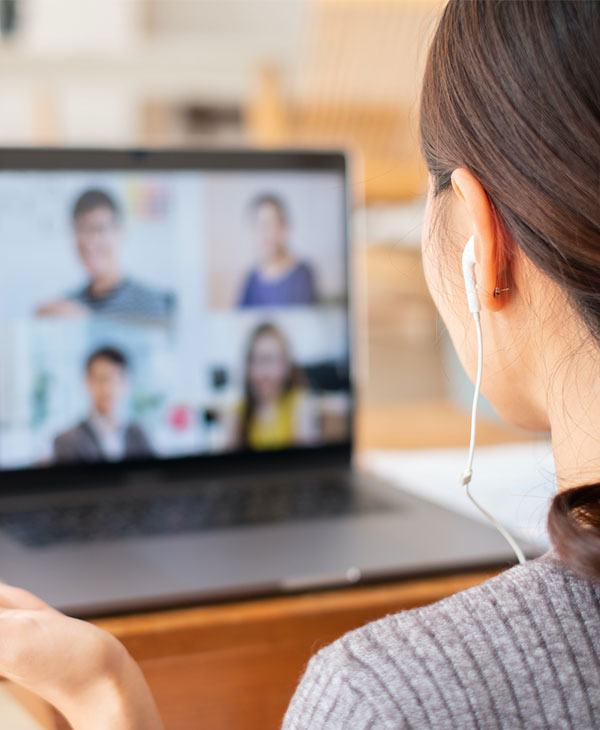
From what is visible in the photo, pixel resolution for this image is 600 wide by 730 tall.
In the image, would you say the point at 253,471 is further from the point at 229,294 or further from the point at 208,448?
the point at 229,294

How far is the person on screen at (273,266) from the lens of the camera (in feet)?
2.83

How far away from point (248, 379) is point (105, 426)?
150 millimetres

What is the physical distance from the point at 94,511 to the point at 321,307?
314mm

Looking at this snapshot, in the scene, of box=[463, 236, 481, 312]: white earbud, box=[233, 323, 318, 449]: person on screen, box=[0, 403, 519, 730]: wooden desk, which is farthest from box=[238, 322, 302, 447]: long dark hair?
box=[463, 236, 481, 312]: white earbud

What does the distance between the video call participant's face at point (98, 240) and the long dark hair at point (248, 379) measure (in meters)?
0.16

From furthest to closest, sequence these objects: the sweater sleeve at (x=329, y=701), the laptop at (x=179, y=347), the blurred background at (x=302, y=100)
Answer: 1. the blurred background at (x=302, y=100)
2. the laptop at (x=179, y=347)
3. the sweater sleeve at (x=329, y=701)

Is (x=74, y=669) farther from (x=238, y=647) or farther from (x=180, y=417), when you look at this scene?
(x=180, y=417)

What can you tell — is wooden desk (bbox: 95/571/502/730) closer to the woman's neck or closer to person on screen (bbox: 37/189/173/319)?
the woman's neck

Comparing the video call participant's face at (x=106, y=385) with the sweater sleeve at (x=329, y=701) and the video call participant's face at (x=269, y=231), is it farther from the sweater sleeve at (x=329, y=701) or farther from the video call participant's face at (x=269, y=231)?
the sweater sleeve at (x=329, y=701)

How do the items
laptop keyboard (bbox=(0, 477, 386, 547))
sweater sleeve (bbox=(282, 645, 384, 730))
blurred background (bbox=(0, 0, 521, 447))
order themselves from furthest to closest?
blurred background (bbox=(0, 0, 521, 447))
laptop keyboard (bbox=(0, 477, 386, 547))
sweater sleeve (bbox=(282, 645, 384, 730))

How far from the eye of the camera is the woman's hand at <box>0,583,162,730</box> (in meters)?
0.36

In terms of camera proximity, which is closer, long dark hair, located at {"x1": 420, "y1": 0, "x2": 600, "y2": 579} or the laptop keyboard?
long dark hair, located at {"x1": 420, "y1": 0, "x2": 600, "y2": 579}

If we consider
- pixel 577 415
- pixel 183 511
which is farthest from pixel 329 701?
pixel 183 511

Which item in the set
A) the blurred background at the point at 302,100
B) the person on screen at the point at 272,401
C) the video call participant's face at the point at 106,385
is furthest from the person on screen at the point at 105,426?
the blurred background at the point at 302,100
